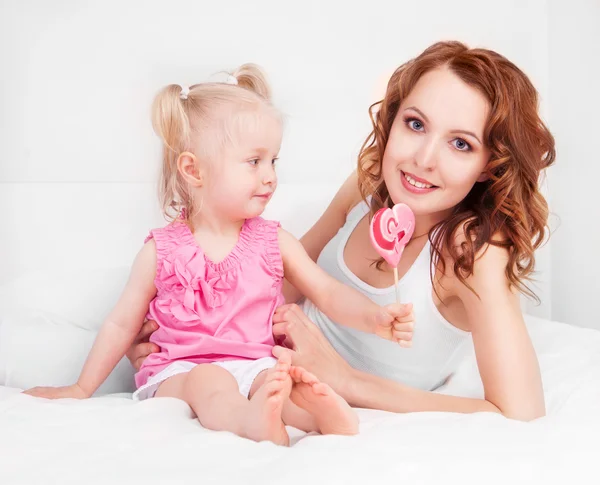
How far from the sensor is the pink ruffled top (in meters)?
1.54

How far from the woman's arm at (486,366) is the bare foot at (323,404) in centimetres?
27

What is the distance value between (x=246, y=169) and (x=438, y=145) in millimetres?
408

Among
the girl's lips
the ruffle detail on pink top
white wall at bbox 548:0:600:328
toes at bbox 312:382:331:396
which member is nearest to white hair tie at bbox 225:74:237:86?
the ruffle detail on pink top

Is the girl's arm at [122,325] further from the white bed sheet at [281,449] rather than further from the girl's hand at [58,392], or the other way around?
the white bed sheet at [281,449]

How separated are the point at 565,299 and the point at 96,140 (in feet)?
5.88

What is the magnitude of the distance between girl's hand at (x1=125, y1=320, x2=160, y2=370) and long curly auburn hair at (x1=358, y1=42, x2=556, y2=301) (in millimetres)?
644

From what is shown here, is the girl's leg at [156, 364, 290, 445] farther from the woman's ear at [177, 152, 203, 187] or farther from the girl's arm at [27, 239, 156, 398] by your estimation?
the woman's ear at [177, 152, 203, 187]

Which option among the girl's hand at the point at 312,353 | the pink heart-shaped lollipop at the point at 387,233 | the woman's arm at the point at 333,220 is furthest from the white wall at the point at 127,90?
the pink heart-shaped lollipop at the point at 387,233

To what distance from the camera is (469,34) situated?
112 inches

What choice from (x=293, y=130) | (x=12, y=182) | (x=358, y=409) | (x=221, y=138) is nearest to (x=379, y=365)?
(x=358, y=409)

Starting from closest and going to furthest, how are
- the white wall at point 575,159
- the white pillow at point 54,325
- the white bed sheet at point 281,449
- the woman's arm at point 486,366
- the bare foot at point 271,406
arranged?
the white bed sheet at point 281,449 → the bare foot at point 271,406 → the woman's arm at point 486,366 → the white pillow at point 54,325 → the white wall at point 575,159

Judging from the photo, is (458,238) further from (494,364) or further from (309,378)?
(309,378)

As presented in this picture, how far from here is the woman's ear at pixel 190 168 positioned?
162cm

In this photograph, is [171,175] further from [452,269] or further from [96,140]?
[96,140]
